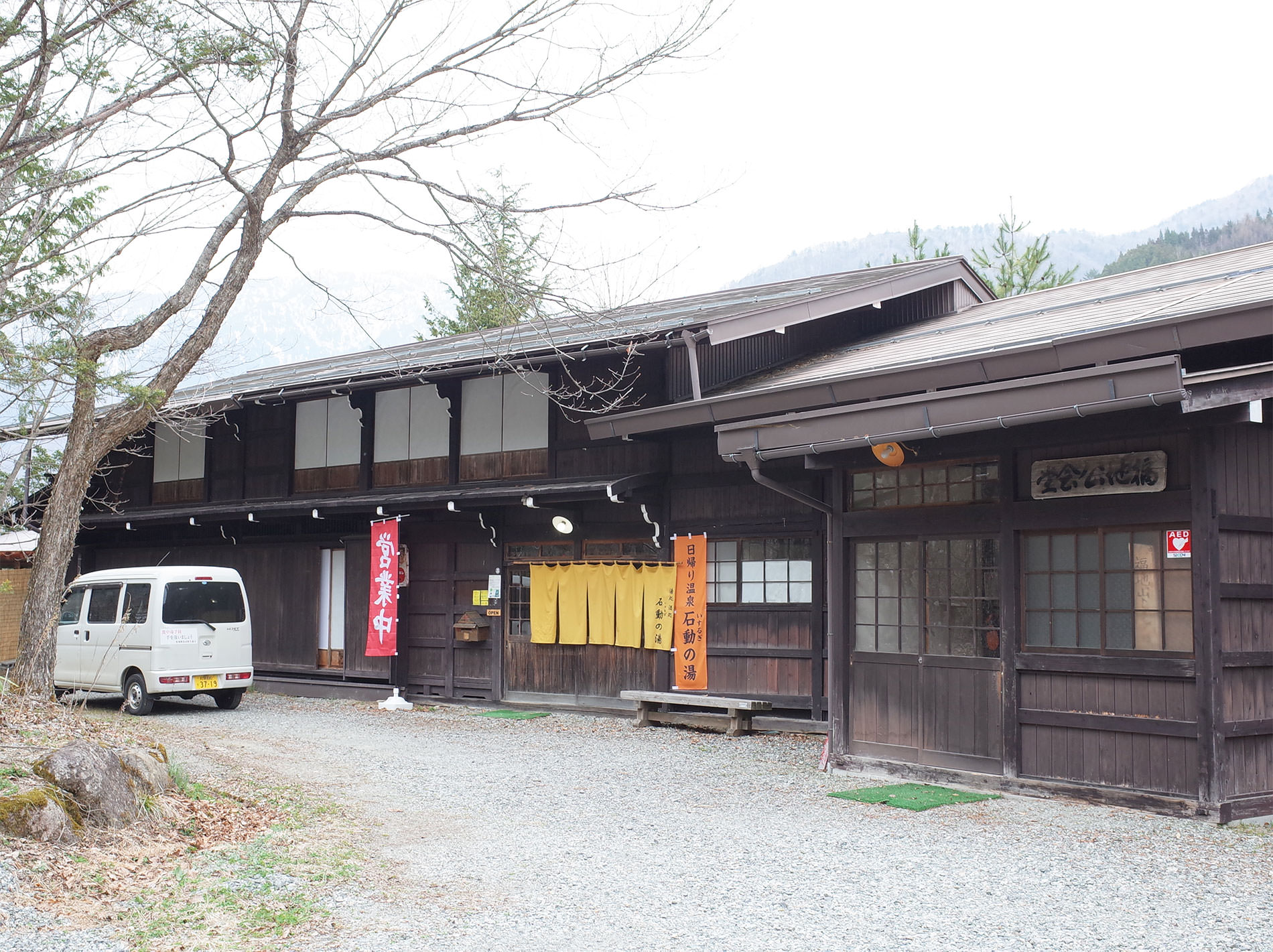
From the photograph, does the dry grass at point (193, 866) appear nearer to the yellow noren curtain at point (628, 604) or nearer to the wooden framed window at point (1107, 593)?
the wooden framed window at point (1107, 593)

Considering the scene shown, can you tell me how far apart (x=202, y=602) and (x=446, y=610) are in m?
3.20

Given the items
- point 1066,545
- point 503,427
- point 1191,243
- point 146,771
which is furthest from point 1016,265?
point 1191,243

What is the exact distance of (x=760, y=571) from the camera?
40.6 ft

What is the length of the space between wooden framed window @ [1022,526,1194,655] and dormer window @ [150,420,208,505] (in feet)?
46.7

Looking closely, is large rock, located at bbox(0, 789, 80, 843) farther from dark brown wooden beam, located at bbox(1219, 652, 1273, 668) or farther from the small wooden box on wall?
the small wooden box on wall

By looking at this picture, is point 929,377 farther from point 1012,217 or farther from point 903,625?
point 1012,217

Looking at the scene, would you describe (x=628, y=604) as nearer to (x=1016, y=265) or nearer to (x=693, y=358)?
(x=693, y=358)

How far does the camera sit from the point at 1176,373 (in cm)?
679

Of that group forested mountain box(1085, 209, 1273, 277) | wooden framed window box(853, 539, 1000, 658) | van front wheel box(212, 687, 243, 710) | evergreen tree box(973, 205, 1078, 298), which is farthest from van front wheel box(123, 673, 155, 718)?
forested mountain box(1085, 209, 1273, 277)

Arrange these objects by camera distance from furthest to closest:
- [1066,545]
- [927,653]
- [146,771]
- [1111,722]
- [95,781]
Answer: [927,653] → [1066,545] → [1111,722] → [146,771] → [95,781]

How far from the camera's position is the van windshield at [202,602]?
13820 mm

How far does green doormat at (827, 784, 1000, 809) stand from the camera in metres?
8.17

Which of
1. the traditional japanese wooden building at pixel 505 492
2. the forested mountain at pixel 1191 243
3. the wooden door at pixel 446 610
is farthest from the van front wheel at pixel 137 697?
the forested mountain at pixel 1191 243

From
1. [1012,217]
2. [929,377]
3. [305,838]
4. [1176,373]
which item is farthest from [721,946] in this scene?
[1012,217]
